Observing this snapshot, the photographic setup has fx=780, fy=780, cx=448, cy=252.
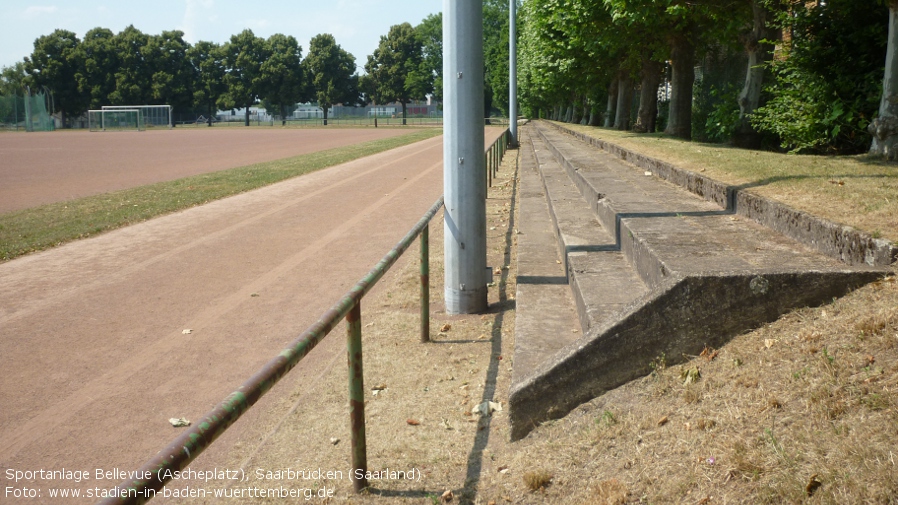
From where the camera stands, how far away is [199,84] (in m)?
111

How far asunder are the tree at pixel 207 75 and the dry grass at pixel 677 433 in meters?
112

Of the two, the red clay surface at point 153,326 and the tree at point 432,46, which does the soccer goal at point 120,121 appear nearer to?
the tree at point 432,46

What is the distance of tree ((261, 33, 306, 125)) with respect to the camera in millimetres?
113881

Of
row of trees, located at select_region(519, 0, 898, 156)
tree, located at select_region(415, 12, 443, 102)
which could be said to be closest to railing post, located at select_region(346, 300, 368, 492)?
row of trees, located at select_region(519, 0, 898, 156)

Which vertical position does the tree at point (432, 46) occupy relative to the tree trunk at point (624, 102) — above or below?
above

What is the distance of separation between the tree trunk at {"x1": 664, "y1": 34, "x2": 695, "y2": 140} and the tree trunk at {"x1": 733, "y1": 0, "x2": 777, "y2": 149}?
5749 millimetres

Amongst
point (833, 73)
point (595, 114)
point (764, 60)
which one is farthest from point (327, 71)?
point (833, 73)

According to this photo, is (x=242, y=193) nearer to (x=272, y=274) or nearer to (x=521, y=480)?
(x=272, y=274)

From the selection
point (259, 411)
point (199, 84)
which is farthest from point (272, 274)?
point (199, 84)

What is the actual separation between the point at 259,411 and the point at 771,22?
1326 cm

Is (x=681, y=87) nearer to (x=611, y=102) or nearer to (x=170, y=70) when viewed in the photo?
(x=611, y=102)

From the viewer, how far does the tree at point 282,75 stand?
4484 inches

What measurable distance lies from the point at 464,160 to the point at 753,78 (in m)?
11.2

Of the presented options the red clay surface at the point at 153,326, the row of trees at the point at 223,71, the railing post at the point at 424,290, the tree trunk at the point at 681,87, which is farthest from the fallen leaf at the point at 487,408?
the row of trees at the point at 223,71
